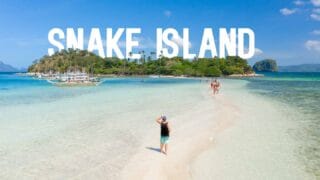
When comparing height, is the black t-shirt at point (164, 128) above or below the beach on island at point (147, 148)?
above

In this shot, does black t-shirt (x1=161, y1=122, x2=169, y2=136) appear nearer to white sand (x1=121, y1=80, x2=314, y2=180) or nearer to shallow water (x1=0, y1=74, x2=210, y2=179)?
white sand (x1=121, y1=80, x2=314, y2=180)

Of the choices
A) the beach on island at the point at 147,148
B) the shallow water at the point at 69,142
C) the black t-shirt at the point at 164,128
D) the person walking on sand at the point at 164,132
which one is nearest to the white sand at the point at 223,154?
the beach on island at the point at 147,148

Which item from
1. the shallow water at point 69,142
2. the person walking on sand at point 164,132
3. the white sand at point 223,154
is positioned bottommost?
the shallow water at point 69,142

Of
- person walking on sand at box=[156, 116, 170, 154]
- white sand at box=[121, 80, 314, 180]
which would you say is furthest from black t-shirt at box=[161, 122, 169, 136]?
white sand at box=[121, 80, 314, 180]

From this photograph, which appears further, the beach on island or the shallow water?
the shallow water

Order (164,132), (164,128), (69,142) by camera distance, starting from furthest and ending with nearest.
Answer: (69,142)
(164,132)
(164,128)

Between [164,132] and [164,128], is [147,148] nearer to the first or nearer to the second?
[164,132]

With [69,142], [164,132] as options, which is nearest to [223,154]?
[164,132]

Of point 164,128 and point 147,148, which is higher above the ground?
point 164,128

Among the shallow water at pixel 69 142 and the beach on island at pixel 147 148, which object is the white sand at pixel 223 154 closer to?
the beach on island at pixel 147 148

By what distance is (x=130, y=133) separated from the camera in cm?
2297

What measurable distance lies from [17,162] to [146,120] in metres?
13.2

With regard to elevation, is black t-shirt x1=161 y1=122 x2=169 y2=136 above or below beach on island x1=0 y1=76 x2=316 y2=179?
above

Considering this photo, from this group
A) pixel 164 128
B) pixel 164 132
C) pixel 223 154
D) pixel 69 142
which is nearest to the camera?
pixel 164 128
